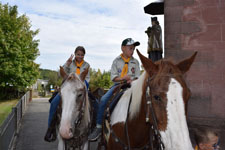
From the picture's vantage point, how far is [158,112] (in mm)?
2121

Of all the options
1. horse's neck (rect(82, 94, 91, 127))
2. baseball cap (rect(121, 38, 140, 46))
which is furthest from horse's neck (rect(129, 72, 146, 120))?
horse's neck (rect(82, 94, 91, 127))

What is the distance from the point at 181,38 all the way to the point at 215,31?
71 centimetres

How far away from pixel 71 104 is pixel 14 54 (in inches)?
1169

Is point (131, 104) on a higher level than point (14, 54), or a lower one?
lower

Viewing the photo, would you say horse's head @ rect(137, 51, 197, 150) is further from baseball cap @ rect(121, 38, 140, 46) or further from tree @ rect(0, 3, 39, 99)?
tree @ rect(0, 3, 39, 99)

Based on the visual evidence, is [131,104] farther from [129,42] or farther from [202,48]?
[202,48]

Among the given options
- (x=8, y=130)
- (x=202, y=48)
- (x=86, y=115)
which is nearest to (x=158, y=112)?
(x=86, y=115)

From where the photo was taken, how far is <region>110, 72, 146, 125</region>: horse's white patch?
107 inches

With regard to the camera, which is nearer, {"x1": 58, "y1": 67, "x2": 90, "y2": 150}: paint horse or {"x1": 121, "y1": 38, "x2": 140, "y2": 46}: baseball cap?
{"x1": 58, "y1": 67, "x2": 90, "y2": 150}: paint horse

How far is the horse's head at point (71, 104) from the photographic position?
3611mm

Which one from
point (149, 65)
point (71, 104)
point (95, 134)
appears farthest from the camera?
point (95, 134)

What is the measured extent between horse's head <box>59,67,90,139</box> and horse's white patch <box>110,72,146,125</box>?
2.46ft

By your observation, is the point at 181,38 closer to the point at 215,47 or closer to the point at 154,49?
the point at 215,47

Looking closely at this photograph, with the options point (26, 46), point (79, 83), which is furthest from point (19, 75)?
point (79, 83)
